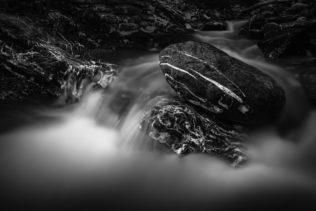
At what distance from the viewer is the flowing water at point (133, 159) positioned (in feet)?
18.0

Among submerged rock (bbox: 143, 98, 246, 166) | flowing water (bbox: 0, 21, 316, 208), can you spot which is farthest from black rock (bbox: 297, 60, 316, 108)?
submerged rock (bbox: 143, 98, 246, 166)

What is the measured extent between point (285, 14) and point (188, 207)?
6966 mm

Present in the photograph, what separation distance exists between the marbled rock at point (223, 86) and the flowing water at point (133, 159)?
0.49 metres

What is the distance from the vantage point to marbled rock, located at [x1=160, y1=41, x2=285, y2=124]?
616 cm

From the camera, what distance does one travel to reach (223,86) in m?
6.20

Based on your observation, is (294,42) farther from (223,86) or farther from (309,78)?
(223,86)

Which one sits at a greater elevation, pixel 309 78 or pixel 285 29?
pixel 285 29

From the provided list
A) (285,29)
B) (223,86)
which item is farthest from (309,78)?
(223,86)

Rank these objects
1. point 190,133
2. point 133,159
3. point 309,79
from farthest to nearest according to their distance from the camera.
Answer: point 309,79
point 133,159
point 190,133

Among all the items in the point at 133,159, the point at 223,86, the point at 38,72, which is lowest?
the point at 133,159

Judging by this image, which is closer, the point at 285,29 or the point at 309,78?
the point at 309,78

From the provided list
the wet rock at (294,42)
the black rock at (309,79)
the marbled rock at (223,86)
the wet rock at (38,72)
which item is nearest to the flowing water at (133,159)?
the black rock at (309,79)

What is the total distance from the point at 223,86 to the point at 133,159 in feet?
6.91

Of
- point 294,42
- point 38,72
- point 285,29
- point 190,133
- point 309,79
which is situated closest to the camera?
point 190,133
